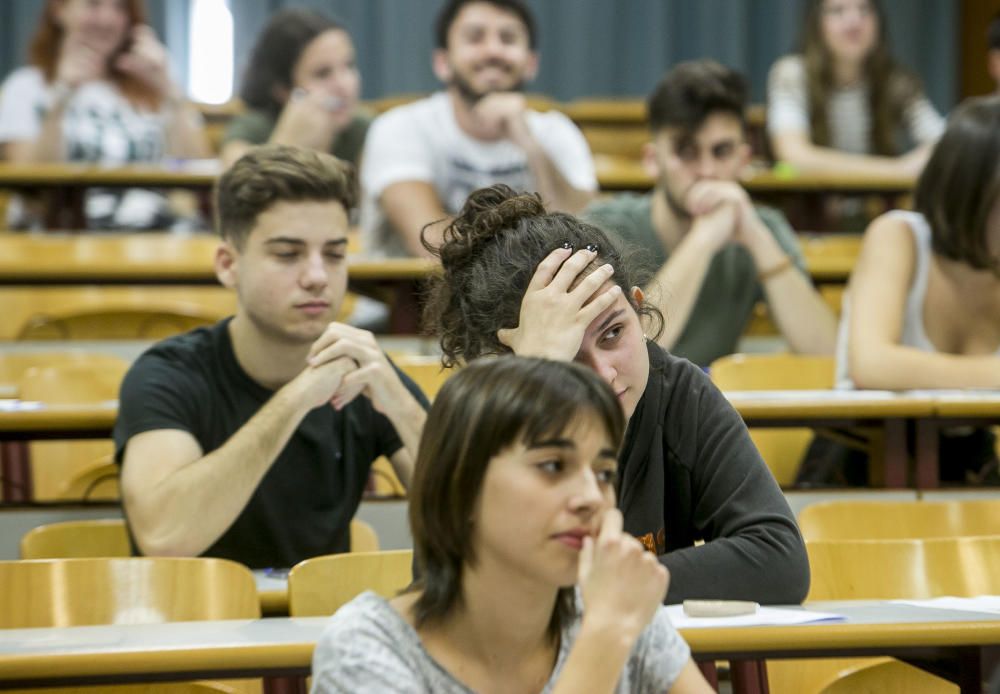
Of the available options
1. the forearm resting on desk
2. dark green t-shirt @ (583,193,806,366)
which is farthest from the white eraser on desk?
dark green t-shirt @ (583,193,806,366)

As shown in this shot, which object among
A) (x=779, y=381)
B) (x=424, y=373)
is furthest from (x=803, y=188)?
(x=424, y=373)

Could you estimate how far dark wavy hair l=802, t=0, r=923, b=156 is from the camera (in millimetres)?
5141

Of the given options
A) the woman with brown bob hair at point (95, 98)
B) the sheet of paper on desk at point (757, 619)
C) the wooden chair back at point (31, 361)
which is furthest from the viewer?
the woman with brown bob hair at point (95, 98)

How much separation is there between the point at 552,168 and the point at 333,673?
A: 290 centimetres

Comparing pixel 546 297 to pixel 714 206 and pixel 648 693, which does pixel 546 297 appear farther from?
pixel 714 206

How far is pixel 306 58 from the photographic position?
4359mm

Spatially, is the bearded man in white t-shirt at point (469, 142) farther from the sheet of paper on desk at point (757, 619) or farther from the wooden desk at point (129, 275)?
the sheet of paper on desk at point (757, 619)

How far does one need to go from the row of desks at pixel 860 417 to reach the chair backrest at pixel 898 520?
0.34 metres

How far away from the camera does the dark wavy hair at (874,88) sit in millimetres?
5141

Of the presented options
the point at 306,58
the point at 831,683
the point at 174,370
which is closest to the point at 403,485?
the point at 174,370

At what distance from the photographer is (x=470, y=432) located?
1.21 meters

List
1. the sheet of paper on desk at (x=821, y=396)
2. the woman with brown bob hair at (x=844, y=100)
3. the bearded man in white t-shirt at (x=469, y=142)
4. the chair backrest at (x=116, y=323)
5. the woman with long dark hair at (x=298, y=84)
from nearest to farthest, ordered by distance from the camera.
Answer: the sheet of paper on desk at (x=821, y=396), the chair backrest at (x=116, y=323), the bearded man in white t-shirt at (x=469, y=142), the woman with long dark hair at (x=298, y=84), the woman with brown bob hair at (x=844, y=100)

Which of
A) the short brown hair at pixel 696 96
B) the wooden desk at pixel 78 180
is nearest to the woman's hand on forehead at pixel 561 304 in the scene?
the short brown hair at pixel 696 96

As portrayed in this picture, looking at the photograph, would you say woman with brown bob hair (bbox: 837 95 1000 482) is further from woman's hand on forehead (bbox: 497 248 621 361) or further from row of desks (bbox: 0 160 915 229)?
row of desks (bbox: 0 160 915 229)
